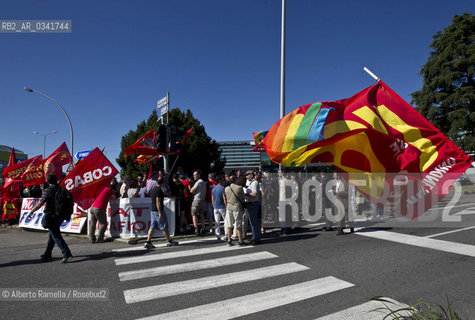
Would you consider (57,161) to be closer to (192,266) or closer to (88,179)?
(88,179)

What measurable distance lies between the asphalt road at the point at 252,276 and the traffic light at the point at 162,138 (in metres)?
2.79

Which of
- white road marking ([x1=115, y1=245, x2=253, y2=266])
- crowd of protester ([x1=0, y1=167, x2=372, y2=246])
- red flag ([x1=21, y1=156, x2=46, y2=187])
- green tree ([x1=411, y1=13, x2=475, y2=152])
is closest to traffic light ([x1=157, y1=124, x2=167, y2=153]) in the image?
crowd of protester ([x1=0, y1=167, x2=372, y2=246])

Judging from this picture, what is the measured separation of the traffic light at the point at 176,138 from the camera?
848 centimetres

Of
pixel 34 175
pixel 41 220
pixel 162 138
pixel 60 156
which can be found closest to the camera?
pixel 162 138

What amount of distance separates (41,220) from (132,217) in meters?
3.89

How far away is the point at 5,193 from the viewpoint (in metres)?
10.9

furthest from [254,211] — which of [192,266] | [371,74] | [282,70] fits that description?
[282,70]

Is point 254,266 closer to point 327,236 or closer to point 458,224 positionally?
point 327,236

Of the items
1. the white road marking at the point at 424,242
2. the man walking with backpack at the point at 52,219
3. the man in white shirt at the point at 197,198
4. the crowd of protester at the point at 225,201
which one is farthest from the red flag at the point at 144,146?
the white road marking at the point at 424,242

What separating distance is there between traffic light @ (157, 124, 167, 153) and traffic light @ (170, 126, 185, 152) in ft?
0.82

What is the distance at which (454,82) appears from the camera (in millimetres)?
26219

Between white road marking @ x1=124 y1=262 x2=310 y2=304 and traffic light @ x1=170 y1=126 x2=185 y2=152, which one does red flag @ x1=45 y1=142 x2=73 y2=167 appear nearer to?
traffic light @ x1=170 y1=126 x2=185 y2=152

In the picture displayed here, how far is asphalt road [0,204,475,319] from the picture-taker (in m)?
3.60

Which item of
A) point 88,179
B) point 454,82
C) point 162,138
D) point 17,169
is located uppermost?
point 454,82
